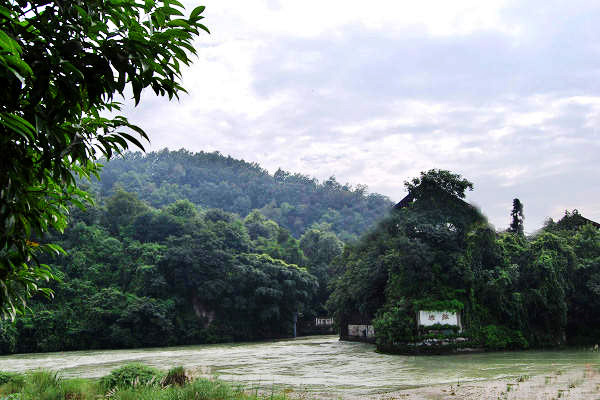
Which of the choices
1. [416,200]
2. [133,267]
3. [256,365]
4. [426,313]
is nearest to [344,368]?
[256,365]

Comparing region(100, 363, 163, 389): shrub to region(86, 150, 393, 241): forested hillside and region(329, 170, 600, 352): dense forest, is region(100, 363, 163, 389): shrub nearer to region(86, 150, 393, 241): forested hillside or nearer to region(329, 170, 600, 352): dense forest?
region(329, 170, 600, 352): dense forest

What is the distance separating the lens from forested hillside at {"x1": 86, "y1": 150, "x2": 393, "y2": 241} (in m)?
81.7

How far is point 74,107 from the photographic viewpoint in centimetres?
272

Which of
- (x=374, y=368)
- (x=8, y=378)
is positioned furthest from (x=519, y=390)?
(x=8, y=378)

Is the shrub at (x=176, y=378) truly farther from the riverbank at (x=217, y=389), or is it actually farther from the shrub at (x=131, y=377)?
the shrub at (x=131, y=377)

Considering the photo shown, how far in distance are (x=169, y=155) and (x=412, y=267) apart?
91.3 meters

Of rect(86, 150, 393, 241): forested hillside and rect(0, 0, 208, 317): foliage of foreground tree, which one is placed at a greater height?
rect(86, 150, 393, 241): forested hillside

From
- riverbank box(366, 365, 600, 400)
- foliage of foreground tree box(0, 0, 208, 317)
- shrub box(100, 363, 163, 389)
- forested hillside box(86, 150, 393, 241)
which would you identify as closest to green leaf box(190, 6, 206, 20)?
foliage of foreground tree box(0, 0, 208, 317)

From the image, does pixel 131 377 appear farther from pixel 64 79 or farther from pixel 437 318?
pixel 437 318

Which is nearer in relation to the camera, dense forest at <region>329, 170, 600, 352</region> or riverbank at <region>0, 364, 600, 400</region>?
riverbank at <region>0, 364, 600, 400</region>

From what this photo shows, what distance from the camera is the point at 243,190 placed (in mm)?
95000

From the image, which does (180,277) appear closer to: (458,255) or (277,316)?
(277,316)

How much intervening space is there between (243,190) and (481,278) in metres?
76.1

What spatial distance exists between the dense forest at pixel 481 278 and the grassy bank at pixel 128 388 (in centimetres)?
1272
